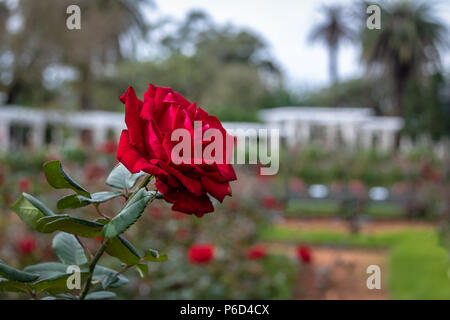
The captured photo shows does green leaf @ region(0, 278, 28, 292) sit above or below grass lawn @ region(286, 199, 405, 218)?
above

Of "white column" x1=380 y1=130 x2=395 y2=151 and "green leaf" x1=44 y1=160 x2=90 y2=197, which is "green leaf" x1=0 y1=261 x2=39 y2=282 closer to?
"green leaf" x1=44 y1=160 x2=90 y2=197

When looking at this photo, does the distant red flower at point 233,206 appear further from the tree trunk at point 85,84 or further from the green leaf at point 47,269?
the tree trunk at point 85,84

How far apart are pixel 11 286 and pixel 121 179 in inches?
5.2

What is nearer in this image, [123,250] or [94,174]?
[123,250]

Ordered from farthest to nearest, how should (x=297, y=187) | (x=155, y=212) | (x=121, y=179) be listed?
(x=297, y=187)
(x=155, y=212)
(x=121, y=179)

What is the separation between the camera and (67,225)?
1.35 feet

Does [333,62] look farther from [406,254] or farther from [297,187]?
[406,254]

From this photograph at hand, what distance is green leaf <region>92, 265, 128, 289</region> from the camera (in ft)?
1.48

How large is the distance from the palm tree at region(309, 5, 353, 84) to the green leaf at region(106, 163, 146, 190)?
24071 mm

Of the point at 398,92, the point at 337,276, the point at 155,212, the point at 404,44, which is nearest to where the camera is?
the point at 155,212

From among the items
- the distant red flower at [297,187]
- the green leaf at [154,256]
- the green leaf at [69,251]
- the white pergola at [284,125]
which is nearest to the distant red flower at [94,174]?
the green leaf at [69,251]

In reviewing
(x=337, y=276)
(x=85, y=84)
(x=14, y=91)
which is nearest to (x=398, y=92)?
(x=85, y=84)

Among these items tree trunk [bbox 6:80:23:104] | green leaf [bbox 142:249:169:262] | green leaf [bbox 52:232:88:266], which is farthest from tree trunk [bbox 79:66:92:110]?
green leaf [bbox 142:249:169:262]

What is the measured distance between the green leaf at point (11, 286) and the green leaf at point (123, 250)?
81mm
